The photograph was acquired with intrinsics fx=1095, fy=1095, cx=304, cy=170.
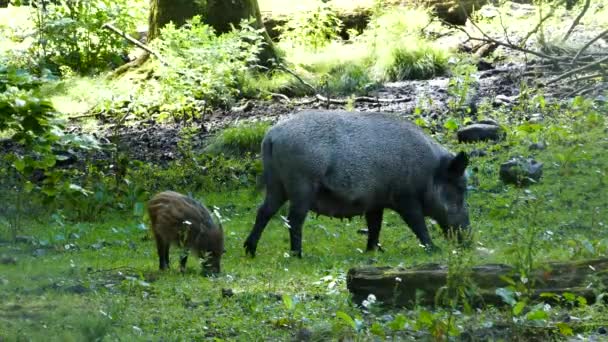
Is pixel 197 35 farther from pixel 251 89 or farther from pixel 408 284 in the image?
pixel 408 284

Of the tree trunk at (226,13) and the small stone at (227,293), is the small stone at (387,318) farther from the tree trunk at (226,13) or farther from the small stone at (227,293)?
the tree trunk at (226,13)

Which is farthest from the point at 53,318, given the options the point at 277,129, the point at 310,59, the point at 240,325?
the point at 310,59

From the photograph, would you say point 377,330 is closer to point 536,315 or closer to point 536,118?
point 536,315

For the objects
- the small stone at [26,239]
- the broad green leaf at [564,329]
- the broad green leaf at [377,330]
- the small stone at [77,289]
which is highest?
the broad green leaf at [564,329]

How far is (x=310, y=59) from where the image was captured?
21.9m

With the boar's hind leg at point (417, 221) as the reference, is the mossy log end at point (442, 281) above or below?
above

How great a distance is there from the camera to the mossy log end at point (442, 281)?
23.6 ft

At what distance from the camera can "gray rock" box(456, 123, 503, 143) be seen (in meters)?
15.5

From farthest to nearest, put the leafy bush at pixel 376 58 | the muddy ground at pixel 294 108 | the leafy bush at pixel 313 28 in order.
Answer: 1. the leafy bush at pixel 313 28
2. the leafy bush at pixel 376 58
3. the muddy ground at pixel 294 108

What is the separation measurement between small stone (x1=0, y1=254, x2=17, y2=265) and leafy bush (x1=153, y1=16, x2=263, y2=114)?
32.0 ft

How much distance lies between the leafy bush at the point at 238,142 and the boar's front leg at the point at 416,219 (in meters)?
4.98

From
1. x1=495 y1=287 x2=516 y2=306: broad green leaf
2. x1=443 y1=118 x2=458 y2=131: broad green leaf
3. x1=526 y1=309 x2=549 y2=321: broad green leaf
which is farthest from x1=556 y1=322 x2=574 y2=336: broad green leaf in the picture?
x1=443 y1=118 x2=458 y2=131: broad green leaf

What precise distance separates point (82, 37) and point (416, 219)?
12411mm

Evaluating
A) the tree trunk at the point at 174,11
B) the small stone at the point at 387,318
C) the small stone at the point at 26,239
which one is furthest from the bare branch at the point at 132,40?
the small stone at the point at 387,318
